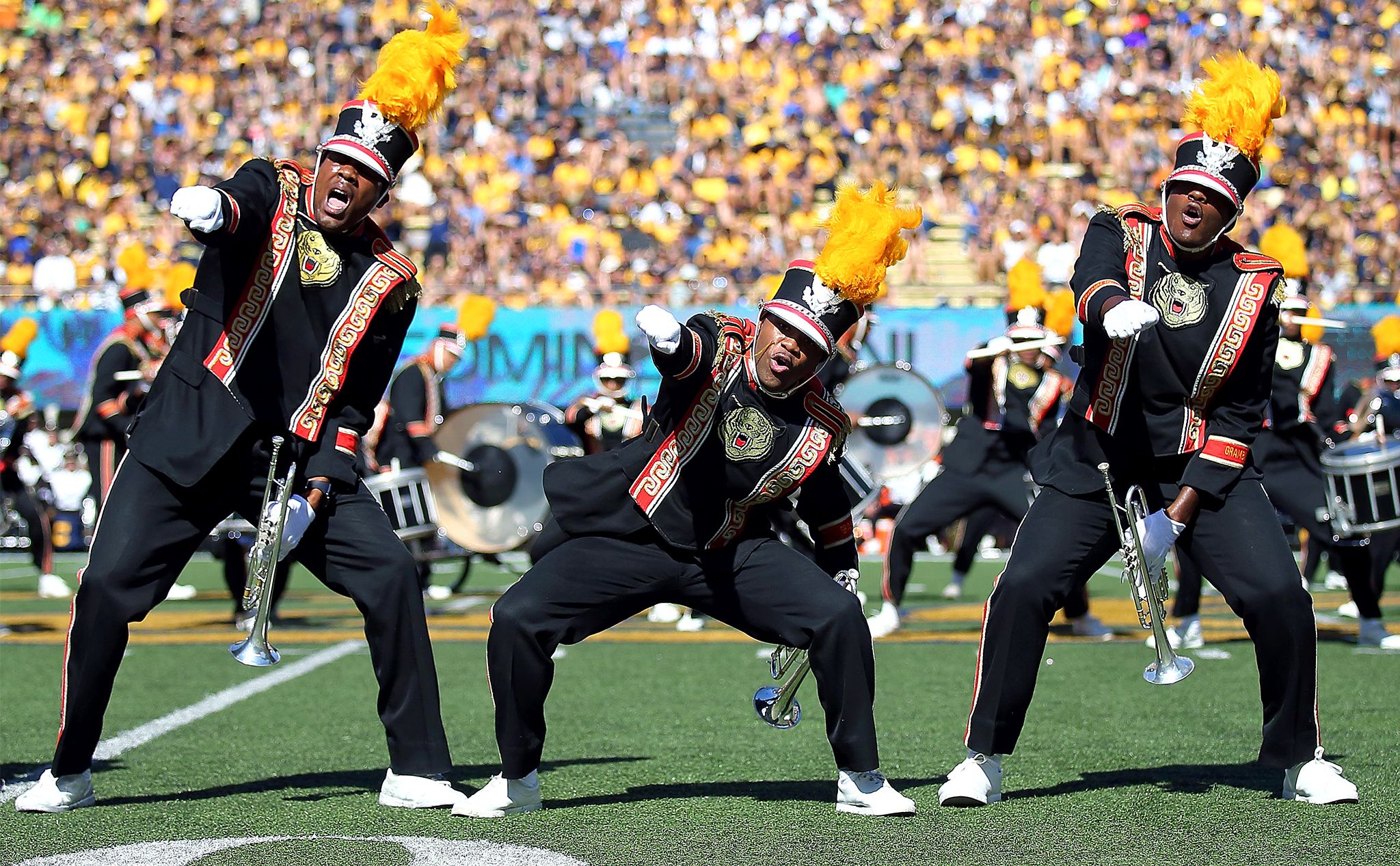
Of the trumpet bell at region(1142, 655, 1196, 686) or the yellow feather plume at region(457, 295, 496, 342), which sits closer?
the trumpet bell at region(1142, 655, 1196, 686)

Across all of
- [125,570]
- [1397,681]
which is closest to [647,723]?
[125,570]

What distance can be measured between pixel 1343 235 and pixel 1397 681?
42.1 feet

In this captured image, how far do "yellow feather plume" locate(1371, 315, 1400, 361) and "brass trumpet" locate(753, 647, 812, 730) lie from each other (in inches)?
326

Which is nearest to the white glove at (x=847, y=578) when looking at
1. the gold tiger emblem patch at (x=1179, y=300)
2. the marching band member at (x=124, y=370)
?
the gold tiger emblem patch at (x=1179, y=300)

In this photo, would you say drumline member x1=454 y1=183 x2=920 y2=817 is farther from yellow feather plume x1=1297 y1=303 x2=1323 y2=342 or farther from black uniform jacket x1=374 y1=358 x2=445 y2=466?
black uniform jacket x1=374 y1=358 x2=445 y2=466

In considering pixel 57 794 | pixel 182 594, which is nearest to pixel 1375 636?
pixel 57 794

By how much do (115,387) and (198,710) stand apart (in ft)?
12.1

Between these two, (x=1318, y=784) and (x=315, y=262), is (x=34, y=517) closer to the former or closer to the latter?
(x=315, y=262)

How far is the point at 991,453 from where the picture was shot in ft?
33.4

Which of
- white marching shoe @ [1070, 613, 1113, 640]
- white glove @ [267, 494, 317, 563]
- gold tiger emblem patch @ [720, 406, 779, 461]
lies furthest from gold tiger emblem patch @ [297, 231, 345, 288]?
white marching shoe @ [1070, 613, 1113, 640]

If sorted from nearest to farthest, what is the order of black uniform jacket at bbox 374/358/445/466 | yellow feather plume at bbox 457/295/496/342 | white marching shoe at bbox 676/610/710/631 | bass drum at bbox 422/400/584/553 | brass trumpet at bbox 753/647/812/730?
1. brass trumpet at bbox 753/647/812/730
2. white marching shoe at bbox 676/610/710/631
3. black uniform jacket at bbox 374/358/445/466
4. bass drum at bbox 422/400/584/553
5. yellow feather plume at bbox 457/295/496/342

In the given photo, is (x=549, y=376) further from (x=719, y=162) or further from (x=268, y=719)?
(x=268, y=719)

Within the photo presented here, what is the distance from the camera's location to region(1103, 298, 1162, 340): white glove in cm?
451

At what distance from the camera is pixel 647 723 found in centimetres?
680
